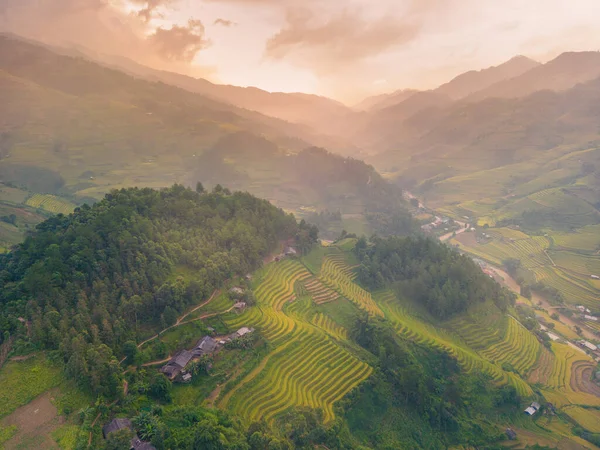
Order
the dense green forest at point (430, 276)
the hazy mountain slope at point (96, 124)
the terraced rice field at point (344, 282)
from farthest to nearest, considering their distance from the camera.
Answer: the hazy mountain slope at point (96, 124) < the dense green forest at point (430, 276) < the terraced rice field at point (344, 282)

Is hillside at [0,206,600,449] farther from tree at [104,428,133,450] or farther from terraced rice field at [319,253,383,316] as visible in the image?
tree at [104,428,133,450]

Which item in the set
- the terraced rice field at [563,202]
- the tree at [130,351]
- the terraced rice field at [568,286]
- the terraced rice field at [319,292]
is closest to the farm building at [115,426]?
the tree at [130,351]

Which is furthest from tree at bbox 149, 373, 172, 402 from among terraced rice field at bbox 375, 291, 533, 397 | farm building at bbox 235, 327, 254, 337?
terraced rice field at bbox 375, 291, 533, 397

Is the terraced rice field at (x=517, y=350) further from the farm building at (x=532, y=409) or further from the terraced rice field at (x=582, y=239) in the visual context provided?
the terraced rice field at (x=582, y=239)

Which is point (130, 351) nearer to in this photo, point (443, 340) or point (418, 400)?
point (418, 400)

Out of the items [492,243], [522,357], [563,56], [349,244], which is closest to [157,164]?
[349,244]

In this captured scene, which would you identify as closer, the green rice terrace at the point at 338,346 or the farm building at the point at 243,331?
the green rice terrace at the point at 338,346

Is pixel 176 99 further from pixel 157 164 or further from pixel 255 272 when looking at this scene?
pixel 255 272
